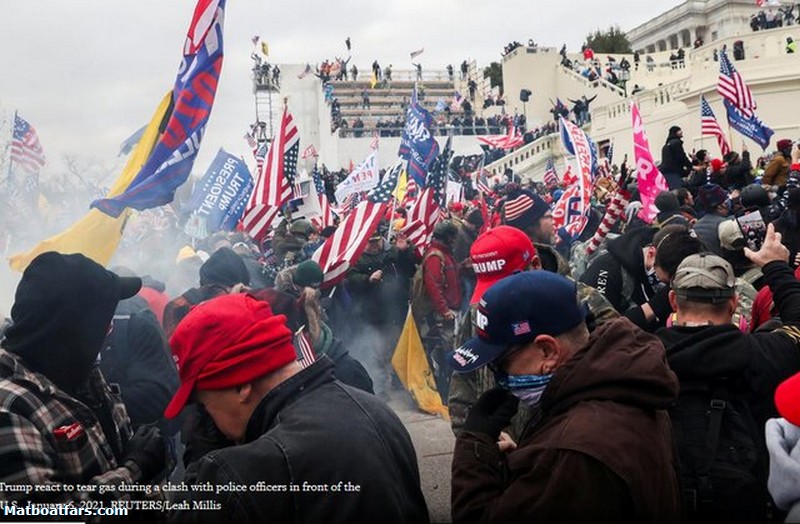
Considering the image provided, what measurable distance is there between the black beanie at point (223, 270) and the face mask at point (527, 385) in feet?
10.2

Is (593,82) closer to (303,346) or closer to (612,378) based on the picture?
(303,346)

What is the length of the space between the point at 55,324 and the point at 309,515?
122cm

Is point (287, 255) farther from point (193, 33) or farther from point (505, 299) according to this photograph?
point (505, 299)

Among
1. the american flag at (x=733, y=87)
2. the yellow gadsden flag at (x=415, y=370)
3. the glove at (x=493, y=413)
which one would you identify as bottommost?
the yellow gadsden flag at (x=415, y=370)

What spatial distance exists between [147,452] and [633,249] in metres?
3.56

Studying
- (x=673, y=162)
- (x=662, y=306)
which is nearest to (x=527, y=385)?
(x=662, y=306)

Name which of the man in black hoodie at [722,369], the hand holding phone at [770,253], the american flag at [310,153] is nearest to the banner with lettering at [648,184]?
the hand holding phone at [770,253]

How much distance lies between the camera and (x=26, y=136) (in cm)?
1105

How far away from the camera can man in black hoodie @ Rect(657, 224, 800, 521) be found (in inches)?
93.7

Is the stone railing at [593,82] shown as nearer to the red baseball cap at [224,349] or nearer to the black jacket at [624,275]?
the black jacket at [624,275]

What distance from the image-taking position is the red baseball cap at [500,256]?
11.6 feet

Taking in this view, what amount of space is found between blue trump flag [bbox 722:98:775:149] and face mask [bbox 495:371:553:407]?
1079 centimetres

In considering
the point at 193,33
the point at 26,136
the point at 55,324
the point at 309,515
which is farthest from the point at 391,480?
the point at 26,136

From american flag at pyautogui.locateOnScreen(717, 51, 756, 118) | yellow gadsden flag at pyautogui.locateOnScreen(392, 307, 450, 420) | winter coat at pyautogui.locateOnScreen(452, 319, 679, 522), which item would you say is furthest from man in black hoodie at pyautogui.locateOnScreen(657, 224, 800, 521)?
american flag at pyautogui.locateOnScreen(717, 51, 756, 118)
